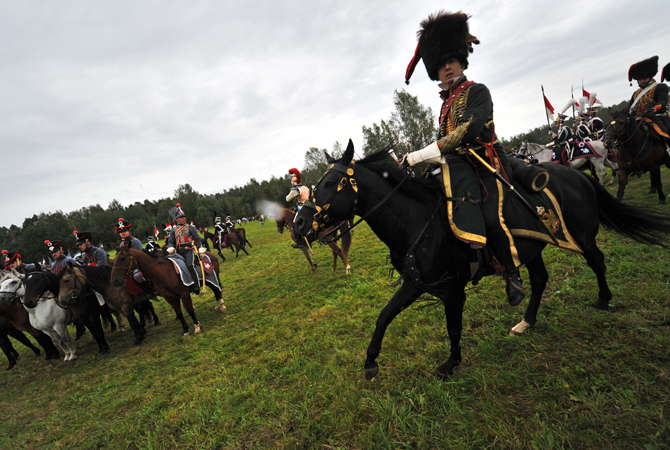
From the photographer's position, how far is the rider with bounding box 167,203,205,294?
7.43 m

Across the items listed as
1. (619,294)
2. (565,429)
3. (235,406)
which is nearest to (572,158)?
(619,294)

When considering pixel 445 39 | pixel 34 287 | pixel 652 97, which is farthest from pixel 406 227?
pixel 34 287

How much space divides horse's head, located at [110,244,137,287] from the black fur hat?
7.29 meters

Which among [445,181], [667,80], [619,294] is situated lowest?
[619,294]

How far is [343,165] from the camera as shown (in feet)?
9.03

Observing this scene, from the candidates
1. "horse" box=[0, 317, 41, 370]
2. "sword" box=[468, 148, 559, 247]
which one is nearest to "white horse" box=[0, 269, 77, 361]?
"horse" box=[0, 317, 41, 370]

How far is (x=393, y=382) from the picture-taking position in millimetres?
3191

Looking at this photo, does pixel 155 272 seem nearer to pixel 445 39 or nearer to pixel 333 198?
pixel 333 198

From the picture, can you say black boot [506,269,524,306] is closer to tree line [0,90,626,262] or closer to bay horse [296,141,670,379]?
bay horse [296,141,670,379]

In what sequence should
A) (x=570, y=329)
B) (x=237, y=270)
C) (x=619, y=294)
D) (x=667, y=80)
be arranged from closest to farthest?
→ 1. (x=570, y=329)
2. (x=619, y=294)
3. (x=667, y=80)
4. (x=237, y=270)

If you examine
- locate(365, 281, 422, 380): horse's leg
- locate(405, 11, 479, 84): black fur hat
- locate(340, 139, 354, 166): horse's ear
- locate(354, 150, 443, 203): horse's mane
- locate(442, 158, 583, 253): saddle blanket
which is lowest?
locate(365, 281, 422, 380): horse's leg

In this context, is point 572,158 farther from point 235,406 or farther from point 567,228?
point 235,406

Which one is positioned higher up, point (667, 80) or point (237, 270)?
point (667, 80)

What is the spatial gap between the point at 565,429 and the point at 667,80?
8762 millimetres
